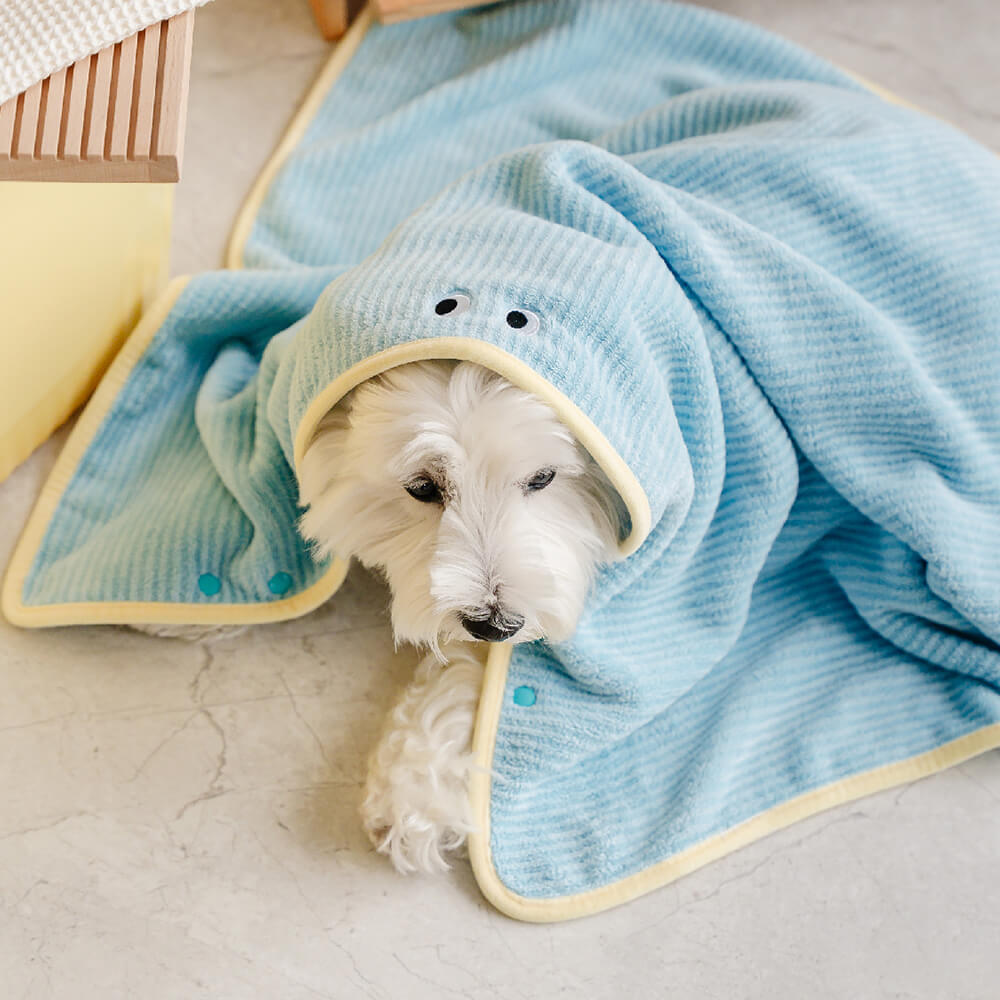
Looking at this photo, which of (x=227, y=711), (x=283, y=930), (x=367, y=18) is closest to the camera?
(x=283, y=930)

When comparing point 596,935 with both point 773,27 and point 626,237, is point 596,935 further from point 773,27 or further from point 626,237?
point 773,27

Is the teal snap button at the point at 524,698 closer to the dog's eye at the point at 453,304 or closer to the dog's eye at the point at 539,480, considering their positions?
the dog's eye at the point at 539,480

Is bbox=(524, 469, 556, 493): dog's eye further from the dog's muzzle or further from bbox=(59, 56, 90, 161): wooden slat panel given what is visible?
bbox=(59, 56, 90, 161): wooden slat panel

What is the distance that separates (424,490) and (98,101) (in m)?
0.53

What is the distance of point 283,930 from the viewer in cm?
128

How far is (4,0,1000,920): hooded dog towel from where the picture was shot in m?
1.22

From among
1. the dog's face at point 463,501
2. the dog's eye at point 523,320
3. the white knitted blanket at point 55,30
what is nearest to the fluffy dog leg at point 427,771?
the dog's face at point 463,501

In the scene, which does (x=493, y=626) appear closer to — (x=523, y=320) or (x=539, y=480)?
(x=539, y=480)

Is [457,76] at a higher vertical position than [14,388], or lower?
higher

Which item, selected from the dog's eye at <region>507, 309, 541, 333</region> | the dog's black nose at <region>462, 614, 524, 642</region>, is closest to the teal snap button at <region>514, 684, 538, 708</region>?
the dog's black nose at <region>462, 614, 524, 642</region>

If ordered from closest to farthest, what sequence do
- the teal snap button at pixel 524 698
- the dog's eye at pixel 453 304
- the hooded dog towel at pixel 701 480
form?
the dog's eye at pixel 453 304, the hooded dog towel at pixel 701 480, the teal snap button at pixel 524 698

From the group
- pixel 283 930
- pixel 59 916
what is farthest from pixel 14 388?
pixel 283 930

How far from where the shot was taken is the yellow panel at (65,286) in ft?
4.33

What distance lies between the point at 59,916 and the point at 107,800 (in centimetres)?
14
